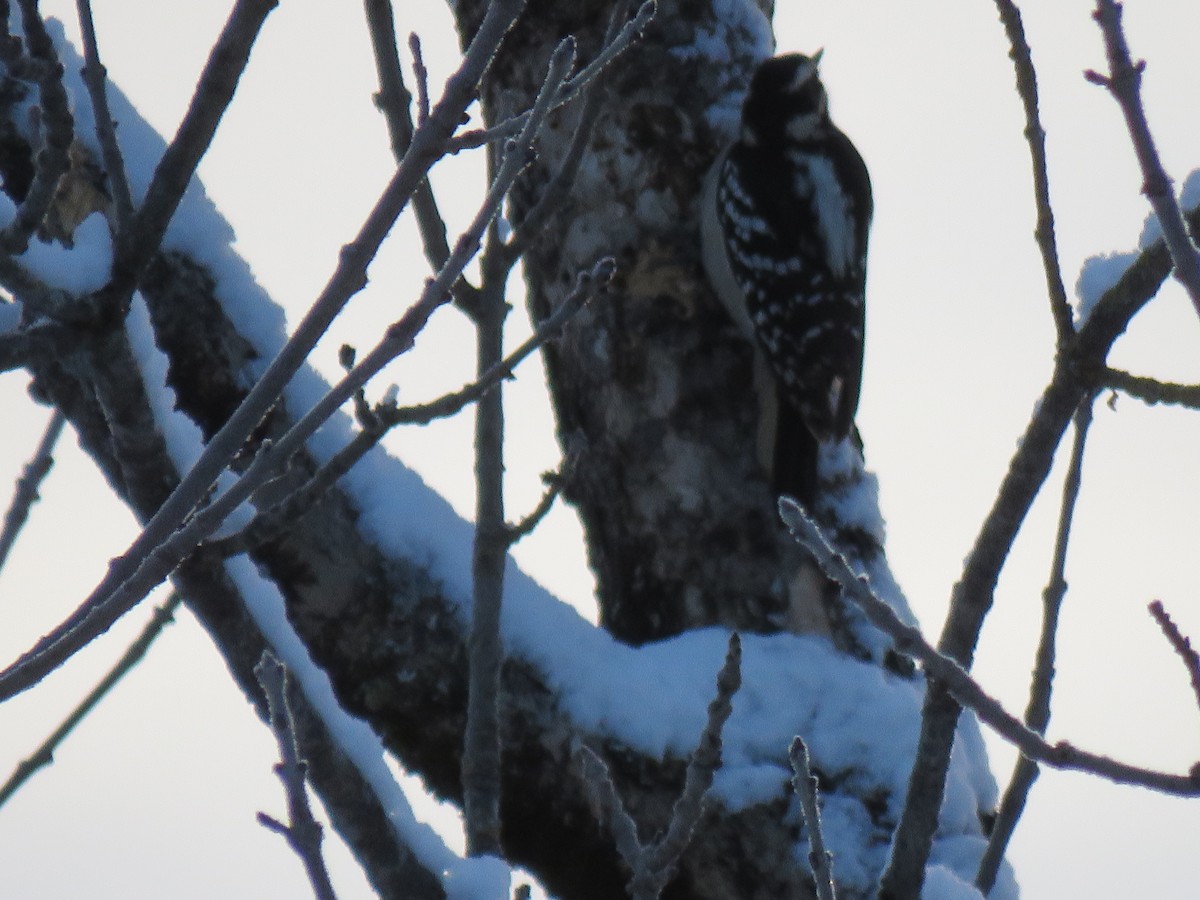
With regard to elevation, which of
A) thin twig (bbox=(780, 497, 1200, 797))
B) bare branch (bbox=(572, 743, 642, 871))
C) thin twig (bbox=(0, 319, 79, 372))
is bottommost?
thin twig (bbox=(0, 319, 79, 372))

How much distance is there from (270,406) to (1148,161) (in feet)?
2.20

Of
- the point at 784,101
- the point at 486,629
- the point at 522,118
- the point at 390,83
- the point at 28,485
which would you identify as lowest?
the point at 28,485

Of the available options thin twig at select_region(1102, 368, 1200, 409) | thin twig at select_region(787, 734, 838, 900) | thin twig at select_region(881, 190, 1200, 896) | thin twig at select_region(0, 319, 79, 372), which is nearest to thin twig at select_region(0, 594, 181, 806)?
thin twig at select_region(0, 319, 79, 372)

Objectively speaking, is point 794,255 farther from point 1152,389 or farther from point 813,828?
point 813,828

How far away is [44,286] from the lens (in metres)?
1.42

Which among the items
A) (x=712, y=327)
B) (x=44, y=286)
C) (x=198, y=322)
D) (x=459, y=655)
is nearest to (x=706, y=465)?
(x=712, y=327)

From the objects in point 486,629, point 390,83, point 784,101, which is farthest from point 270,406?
point 784,101

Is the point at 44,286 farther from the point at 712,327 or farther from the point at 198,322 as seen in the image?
the point at 712,327

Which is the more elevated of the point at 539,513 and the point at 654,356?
the point at 654,356

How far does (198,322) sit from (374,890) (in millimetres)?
1353

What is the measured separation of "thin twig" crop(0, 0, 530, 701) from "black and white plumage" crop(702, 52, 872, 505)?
205cm

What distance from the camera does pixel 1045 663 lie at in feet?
6.04

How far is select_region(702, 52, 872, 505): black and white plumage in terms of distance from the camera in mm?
3422

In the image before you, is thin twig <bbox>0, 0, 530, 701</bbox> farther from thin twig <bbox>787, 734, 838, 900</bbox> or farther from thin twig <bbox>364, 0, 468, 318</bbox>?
thin twig <bbox>364, 0, 468, 318</bbox>
